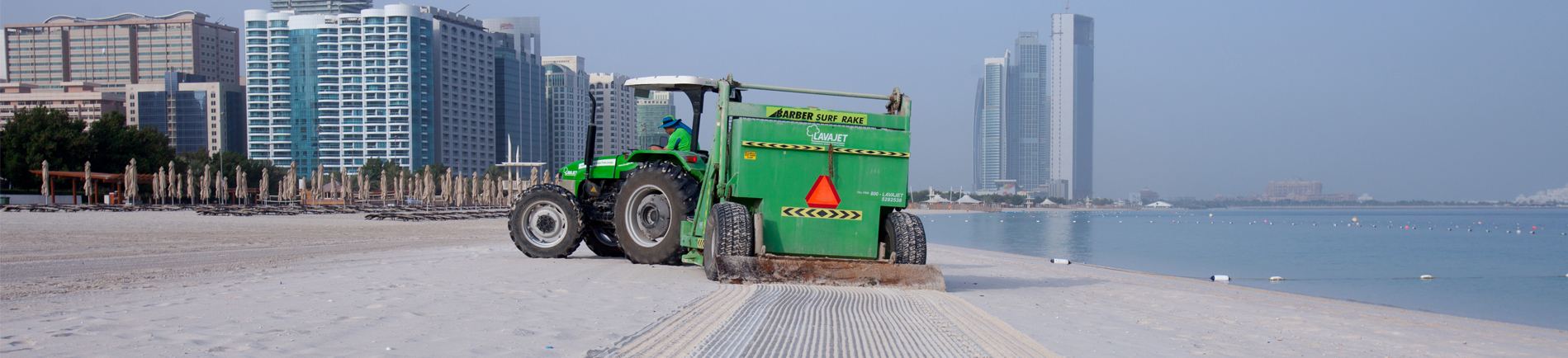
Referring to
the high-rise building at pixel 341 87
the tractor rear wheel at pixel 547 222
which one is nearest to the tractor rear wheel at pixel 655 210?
the tractor rear wheel at pixel 547 222

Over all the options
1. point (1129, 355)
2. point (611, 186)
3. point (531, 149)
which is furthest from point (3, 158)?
point (531, 149)

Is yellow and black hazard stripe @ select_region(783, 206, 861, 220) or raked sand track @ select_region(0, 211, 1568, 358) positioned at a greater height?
yellow and black hazard stripe @ select_region(783, 206, 861, 220)

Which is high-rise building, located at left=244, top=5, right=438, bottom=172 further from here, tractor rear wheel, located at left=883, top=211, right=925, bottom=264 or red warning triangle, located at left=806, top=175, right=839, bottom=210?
tractor rear wheel, located at left=883, top=211, right=925, bottom=264

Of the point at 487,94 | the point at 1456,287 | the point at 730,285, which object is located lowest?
the point at 1456,287

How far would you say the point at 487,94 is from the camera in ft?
455

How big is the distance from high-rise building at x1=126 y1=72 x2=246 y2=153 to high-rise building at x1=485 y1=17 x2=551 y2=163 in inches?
1630

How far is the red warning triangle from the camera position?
9031mm

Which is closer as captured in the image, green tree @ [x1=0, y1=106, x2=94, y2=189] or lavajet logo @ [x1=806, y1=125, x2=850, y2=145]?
lavajet logo @ [x1=806, y1=125, x2=850, y2=145]

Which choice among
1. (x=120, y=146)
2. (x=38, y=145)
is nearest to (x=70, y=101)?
(x=120, y=146)

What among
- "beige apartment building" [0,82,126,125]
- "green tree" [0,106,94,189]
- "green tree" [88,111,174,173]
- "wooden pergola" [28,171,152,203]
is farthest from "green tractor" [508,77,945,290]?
"beige apartment building" [0,82,126,125]

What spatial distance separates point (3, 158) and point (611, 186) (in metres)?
59.1

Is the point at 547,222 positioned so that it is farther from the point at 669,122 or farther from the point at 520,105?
the point at 520,105

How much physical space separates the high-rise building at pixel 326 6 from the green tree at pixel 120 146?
334 ft

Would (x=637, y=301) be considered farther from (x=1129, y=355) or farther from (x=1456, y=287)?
(x=1456, y=287)
